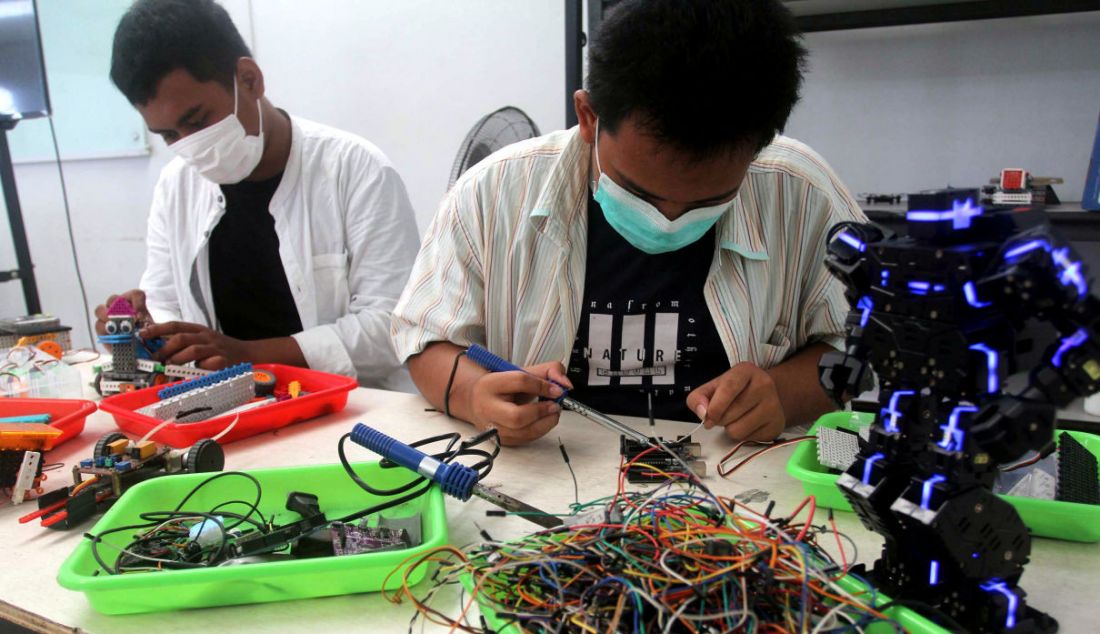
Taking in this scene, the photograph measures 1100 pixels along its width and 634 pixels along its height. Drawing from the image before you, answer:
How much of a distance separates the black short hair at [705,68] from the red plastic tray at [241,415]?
0.68m

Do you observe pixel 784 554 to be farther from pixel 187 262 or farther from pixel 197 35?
pixel 187 262

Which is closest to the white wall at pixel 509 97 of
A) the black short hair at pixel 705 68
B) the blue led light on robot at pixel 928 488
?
the black short hair at pixel 705 68

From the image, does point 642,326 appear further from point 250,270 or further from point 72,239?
point 72,239

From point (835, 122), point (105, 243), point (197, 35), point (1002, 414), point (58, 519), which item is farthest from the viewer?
point (105, 243)

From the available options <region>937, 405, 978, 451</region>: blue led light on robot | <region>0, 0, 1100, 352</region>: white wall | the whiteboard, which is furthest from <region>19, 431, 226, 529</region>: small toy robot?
the whiteboard

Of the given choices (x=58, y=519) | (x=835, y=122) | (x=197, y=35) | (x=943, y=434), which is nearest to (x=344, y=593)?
(x=58, y=519)

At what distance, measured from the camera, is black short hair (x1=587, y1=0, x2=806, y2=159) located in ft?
2.58

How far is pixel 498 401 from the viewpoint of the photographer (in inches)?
38.1

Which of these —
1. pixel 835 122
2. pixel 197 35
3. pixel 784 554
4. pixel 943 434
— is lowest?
pixel 784 554

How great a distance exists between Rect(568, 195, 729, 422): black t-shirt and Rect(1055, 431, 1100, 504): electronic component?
53 cm

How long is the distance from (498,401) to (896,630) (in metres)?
0.56

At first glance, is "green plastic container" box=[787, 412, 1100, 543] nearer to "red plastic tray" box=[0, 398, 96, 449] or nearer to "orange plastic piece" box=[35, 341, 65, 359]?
"red plastic tray" box=[0, 398, 96, 449]

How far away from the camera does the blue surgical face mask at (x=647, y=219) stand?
1.00 metres

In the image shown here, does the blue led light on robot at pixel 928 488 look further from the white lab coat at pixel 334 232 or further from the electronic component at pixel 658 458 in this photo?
the white lab coat at pixel 334 232
